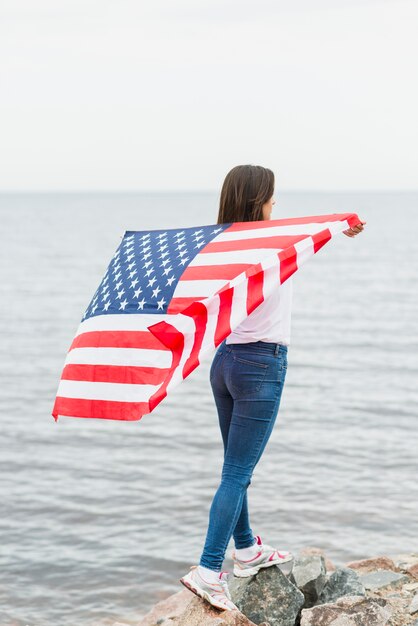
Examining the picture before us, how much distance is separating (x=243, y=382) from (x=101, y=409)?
2.77 feet

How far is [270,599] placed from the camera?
568 cm

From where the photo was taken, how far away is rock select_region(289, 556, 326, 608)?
596 cm

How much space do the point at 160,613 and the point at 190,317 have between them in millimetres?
3398

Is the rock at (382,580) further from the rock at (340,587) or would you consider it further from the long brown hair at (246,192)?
the long brown hair at (246,192)

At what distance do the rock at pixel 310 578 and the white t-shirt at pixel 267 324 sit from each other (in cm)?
194

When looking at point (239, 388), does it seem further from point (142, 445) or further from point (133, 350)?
point (142, 445)

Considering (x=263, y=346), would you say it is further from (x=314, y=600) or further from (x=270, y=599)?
(x=314, y=600)

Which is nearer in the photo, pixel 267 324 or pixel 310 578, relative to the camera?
pixel 267 324

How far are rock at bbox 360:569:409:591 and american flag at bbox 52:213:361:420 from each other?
2.51 metres

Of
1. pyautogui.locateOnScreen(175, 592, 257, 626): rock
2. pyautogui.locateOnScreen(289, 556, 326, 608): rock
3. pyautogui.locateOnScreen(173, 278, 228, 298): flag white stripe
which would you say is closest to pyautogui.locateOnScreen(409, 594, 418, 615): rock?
pyautogui.locateOnScreen(289, 556, 326, 608): rock

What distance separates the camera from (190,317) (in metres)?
4.95

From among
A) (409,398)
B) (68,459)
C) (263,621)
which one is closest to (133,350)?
(263,621)

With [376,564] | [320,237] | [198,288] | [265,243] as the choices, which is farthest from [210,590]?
[376,564]

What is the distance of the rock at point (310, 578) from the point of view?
596 cm
